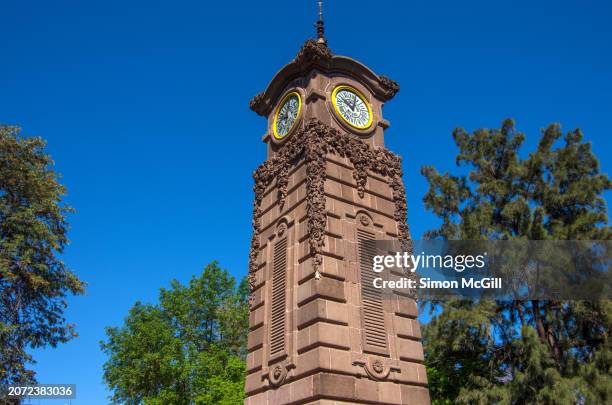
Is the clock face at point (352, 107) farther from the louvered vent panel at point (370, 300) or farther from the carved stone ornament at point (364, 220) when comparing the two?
the louvered vent panel at point (370, 300)

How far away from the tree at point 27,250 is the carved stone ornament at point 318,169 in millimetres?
10713

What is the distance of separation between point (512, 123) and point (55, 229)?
2111 centimetres

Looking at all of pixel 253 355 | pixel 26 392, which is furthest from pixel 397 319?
pixel 26 392

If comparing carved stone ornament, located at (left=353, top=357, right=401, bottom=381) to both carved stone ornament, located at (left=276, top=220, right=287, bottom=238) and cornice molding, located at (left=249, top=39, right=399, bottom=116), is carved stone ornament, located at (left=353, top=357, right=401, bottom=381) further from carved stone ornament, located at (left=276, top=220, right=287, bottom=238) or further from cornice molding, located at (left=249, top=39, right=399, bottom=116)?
cornice molding, located at (left=249, top=39, right=399, bottom=116)

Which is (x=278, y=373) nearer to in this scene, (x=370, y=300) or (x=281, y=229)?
(x=370, y=300)

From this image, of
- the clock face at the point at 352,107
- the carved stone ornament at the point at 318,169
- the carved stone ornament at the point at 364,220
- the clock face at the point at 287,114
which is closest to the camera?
the carved stone ornament at the point at 318,169

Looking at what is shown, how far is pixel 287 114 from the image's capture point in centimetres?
1916

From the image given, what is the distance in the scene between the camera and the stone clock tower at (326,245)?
1366cm

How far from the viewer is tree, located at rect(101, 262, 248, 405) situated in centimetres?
3052

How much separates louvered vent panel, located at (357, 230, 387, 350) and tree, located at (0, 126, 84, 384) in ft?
47.1

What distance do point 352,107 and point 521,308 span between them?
10.3 meters

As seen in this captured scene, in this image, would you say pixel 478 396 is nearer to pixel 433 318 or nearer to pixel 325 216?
pixel 433 318

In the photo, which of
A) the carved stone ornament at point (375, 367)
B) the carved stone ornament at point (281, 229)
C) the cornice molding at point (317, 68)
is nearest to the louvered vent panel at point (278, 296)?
the carved stone ornament at point (281, 229)

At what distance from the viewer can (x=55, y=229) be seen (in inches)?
968
